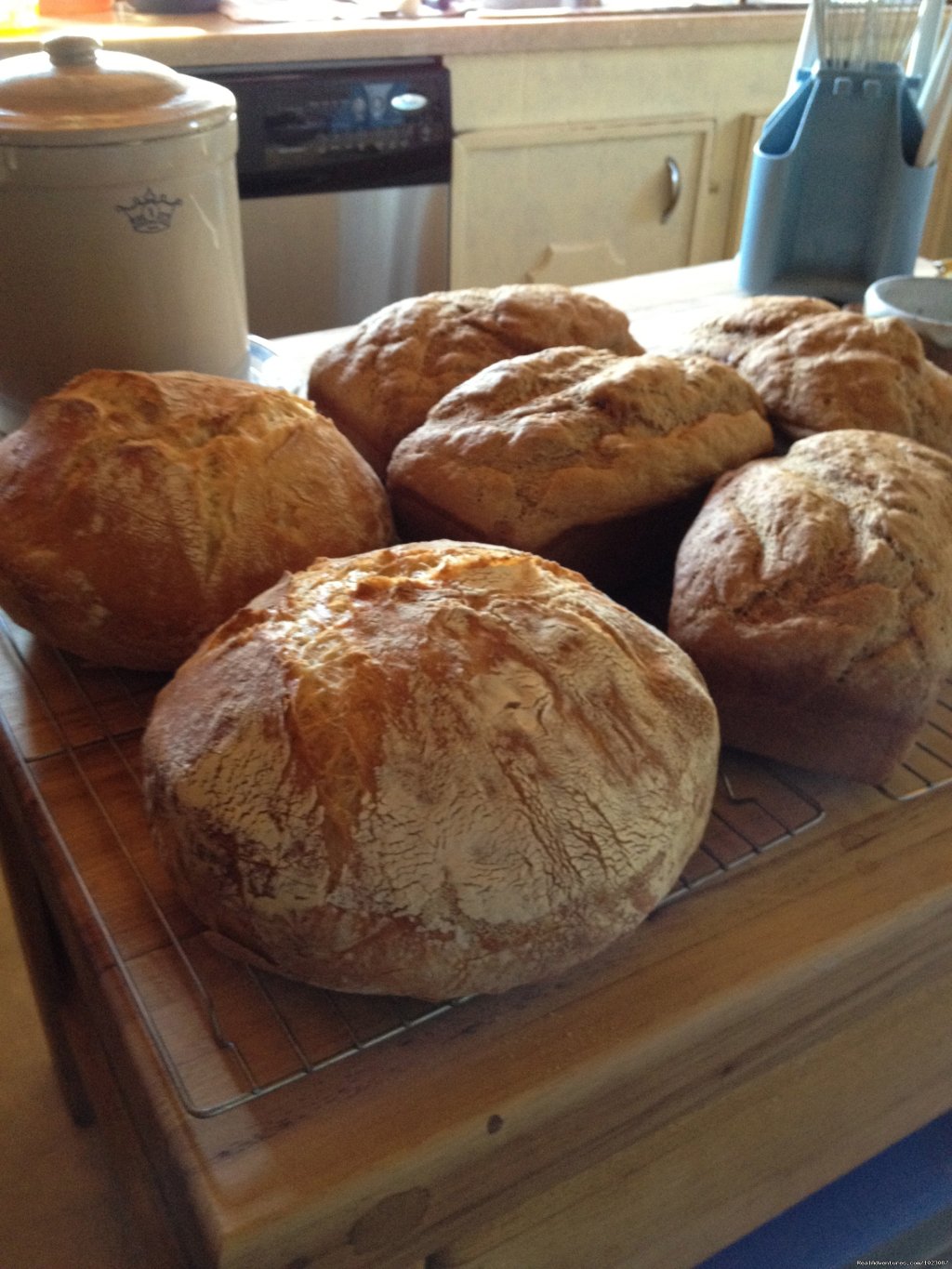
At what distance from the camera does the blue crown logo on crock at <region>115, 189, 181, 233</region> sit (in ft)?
2.73

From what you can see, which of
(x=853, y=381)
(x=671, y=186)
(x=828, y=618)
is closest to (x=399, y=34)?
(x=671, y=186)

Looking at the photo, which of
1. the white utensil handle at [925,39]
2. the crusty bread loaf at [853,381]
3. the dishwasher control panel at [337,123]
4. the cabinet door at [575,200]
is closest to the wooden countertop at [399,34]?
the dishwasher control panel at [337,123]

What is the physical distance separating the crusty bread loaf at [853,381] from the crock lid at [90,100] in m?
0.50

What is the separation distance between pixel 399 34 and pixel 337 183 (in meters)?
0.30

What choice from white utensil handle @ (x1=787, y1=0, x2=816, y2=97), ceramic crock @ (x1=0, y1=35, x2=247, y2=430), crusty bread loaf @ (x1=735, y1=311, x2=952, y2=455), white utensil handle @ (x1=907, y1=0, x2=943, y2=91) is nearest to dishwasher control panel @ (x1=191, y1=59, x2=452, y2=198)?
white utensil handle @ (x1=787, y1=0, x2=816, y2=97)

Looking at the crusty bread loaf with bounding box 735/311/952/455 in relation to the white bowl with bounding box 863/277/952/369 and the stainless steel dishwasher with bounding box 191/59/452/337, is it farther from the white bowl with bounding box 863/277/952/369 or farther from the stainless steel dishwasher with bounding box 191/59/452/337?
the stainless steel dishwasher with bounding box 191/59/452/337

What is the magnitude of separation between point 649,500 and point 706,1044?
38 centimetres

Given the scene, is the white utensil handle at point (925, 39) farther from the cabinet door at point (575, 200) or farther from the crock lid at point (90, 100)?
the cabinet door at point (575, 200)

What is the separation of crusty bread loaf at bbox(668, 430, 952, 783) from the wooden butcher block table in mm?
45

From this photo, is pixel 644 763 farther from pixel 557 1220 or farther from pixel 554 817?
pixel 557 1220

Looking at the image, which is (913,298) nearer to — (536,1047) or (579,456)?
(579,456)

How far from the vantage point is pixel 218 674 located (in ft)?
1.90

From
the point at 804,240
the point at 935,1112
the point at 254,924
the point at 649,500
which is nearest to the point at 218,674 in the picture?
the point at 254,924

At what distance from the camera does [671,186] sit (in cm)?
264
